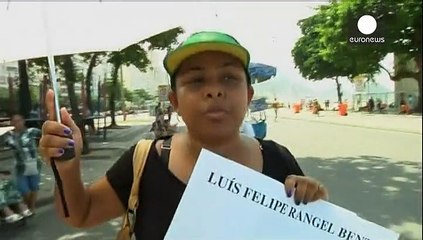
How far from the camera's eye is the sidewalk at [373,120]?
2205 mm

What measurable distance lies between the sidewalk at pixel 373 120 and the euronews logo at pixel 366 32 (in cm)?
56

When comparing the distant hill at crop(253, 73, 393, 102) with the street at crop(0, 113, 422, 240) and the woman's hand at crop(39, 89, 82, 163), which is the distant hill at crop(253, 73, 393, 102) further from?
the woman's hand at crop(39, 89, 82, 163)

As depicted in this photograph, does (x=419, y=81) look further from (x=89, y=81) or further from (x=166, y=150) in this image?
(x=166, y=150)

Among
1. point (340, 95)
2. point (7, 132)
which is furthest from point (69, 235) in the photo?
point (340, 95)

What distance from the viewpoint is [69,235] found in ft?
6.35

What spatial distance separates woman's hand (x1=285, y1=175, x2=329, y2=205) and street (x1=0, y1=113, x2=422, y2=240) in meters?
1.46

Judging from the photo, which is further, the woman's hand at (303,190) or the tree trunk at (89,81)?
the tree trunk at (89,81)

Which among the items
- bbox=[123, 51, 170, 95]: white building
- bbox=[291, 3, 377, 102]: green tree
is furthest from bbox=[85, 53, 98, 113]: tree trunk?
bbox=[291, 3, 377, 102]: green tree

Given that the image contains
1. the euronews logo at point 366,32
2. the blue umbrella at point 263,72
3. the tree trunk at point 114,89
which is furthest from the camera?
the tree trunk at point 114,89

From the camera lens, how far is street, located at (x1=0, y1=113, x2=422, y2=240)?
2.21 metres

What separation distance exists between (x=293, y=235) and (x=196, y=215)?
0.13 metres

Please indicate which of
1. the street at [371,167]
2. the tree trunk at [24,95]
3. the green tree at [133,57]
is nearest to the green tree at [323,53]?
the street at [371,167]

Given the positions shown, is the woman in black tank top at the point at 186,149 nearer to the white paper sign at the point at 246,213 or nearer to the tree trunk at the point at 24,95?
the white paper sign at the point at 246,213

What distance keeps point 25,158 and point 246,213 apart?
1.59 m
